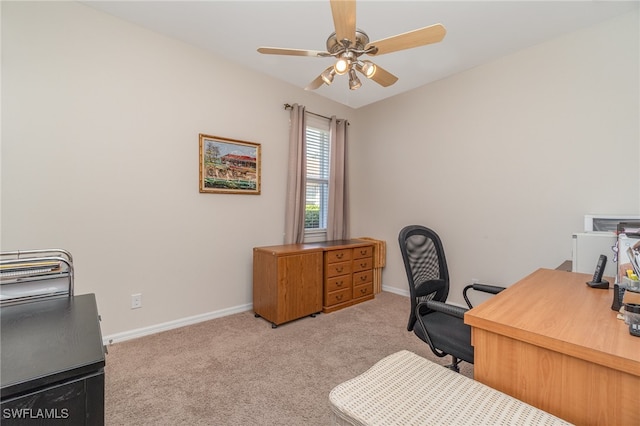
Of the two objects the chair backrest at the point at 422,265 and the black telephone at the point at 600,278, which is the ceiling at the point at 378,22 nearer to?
the chair backrest at the point at 422,265

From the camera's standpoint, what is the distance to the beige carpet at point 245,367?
160cm

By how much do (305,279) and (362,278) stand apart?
35.6 inches

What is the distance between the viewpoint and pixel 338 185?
4004 millimetres

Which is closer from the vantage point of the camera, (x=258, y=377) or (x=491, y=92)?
(x=258, y=377)

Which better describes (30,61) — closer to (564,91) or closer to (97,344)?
(97,344)

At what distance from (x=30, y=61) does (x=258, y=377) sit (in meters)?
2.77

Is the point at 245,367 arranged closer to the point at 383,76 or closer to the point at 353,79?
Answer: the point at 353,79

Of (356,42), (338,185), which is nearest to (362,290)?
(338,185)

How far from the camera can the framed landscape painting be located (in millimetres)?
2848

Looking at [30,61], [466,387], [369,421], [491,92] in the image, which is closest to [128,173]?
[30,61]

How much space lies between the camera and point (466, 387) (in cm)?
97

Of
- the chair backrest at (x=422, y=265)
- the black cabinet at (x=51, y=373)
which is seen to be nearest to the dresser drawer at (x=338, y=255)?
the chair backrest at (x=422, y=265)

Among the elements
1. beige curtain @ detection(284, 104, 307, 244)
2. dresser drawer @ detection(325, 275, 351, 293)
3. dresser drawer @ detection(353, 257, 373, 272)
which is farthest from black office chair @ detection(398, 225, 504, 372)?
beige curtain @ detection(284, 104, 307, 244)

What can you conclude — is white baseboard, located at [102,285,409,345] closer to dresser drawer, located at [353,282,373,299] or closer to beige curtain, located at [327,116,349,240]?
dresser drawer, located at [353,282,373,299]
